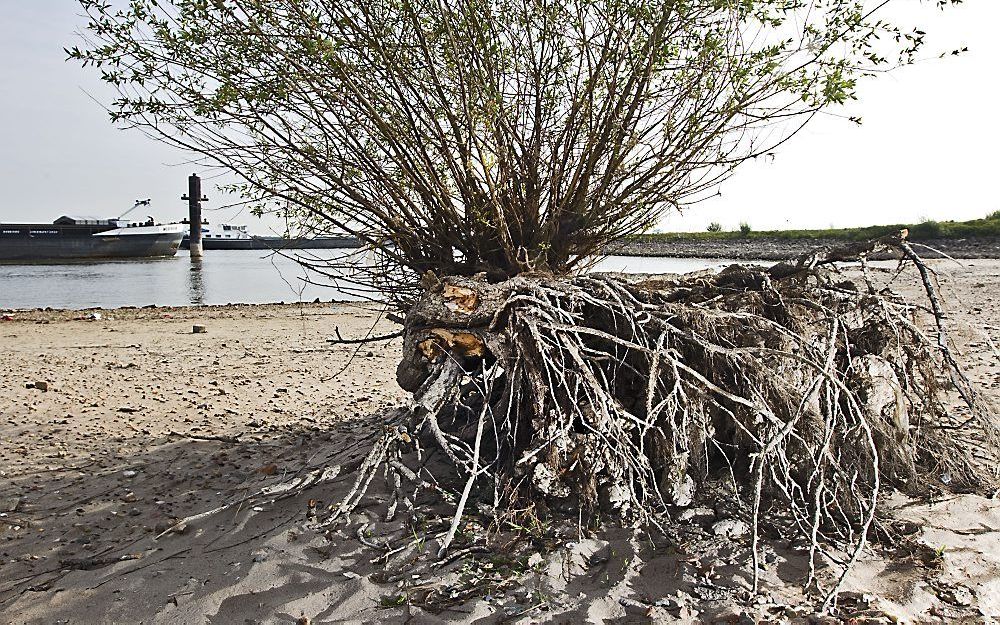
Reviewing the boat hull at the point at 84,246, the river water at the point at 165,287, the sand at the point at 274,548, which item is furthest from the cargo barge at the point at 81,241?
the sand at the point at 274,548

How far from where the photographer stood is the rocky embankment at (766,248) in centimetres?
1777

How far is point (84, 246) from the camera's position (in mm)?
43719

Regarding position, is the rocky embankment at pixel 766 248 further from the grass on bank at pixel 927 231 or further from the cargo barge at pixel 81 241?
the cargo barge at pixel 81 241

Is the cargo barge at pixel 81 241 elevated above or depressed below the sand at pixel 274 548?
above

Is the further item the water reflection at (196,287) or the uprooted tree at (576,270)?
the water reflection at (196,287)

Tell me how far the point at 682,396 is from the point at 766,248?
23.2 m

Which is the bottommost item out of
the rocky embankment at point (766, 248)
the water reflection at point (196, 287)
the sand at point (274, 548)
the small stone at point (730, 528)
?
the sand at point (274, 548)

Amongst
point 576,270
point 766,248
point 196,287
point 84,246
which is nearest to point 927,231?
point 766,248

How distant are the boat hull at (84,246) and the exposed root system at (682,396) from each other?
4575 cm

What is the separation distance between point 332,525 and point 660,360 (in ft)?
5.46

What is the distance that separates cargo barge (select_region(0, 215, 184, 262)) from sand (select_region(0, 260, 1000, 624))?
42051mm

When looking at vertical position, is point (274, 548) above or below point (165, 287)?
below

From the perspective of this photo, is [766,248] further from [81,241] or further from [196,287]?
[81,241]

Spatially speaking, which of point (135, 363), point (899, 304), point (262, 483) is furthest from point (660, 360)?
point (135, 363)
